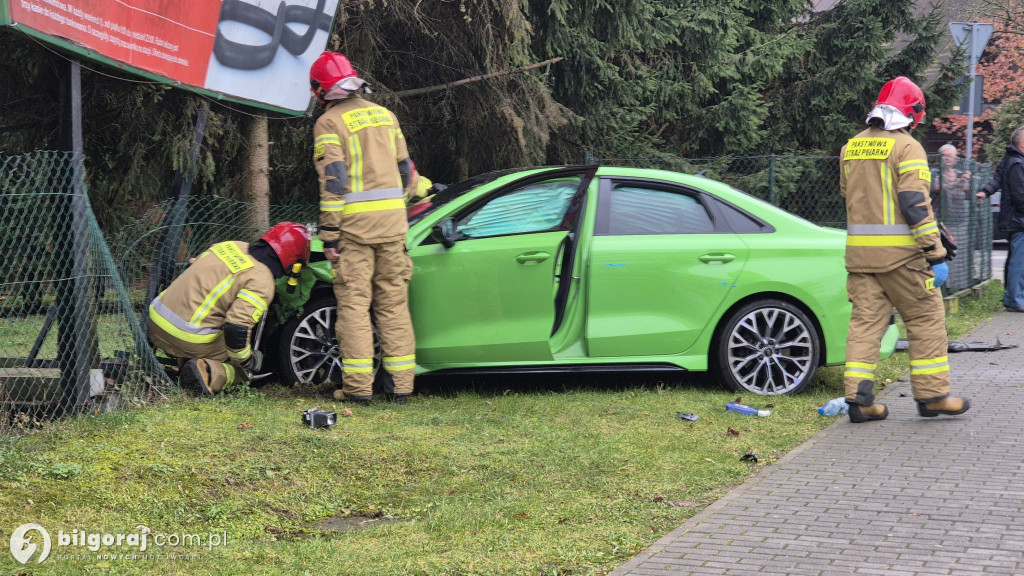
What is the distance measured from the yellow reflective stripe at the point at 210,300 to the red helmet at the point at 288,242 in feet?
1.22

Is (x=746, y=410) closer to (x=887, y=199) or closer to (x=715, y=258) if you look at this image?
(x=715, y=258)

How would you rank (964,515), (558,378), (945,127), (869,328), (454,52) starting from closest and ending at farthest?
1. (964,515)
2. (869,328)
3. (558,378)
4. (454,52)
5. (945,127)

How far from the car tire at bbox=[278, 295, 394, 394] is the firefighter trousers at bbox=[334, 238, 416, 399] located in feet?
0.89

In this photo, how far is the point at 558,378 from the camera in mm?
7996

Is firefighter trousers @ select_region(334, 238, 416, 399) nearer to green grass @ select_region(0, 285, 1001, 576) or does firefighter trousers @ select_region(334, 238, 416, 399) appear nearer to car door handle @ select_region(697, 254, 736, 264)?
green grass @ select_region(0, 285, 1001, 576)

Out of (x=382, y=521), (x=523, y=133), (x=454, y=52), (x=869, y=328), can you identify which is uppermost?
(x=454, y=52)

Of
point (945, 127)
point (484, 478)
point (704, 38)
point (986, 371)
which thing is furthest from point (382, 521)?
point (945, 127)

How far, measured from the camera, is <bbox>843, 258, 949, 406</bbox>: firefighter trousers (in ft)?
21.2

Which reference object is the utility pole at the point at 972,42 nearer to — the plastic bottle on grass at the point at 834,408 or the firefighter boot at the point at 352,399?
the plastic bottle on grass at the point at 834,408

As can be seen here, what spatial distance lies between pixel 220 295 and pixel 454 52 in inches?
217

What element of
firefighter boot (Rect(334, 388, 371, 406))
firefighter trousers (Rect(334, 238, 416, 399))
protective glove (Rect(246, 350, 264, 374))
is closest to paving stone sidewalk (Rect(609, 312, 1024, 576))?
firefighter trousers (Rect(334, 238, 416, 399))

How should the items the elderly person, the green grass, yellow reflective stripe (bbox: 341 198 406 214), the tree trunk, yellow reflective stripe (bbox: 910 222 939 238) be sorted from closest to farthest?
1. the green grass
2. yellow reflective stripe (bbox: 910 222 939 238)
3. yellow reflective stripe (bbox: 341 198 406 214)
4. the tree trunk
5. the elderly person

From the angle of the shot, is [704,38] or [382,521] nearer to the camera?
[382,521]

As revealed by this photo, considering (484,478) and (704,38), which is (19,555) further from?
(704,38)
